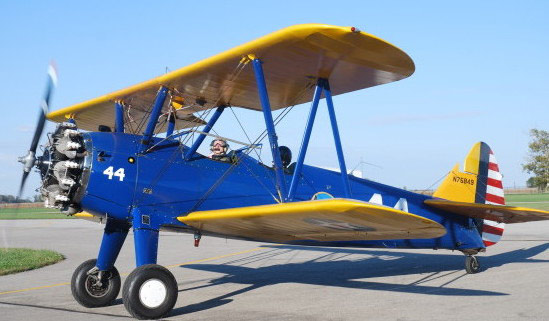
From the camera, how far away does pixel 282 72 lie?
7566 millimetres

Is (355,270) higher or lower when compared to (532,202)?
lower

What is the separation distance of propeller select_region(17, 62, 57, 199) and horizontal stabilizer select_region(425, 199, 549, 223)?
6.34 meters

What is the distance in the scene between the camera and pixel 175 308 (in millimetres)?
6688

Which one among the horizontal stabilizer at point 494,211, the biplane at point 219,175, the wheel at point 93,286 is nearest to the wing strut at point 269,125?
the biplane at point 219,175

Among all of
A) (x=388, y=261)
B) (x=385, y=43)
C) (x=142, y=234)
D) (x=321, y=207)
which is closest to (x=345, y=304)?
(x=321, y=207)

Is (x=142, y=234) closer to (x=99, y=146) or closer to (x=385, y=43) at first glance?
(x=99, y=146)

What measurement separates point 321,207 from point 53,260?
871cm

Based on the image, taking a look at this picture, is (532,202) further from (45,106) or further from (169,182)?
(45,106)

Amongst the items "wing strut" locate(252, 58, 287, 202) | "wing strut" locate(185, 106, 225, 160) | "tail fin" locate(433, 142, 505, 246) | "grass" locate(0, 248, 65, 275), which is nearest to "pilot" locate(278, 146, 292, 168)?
"wing strut" locate(185, 106, 225, 160)

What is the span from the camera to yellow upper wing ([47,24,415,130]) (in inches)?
248

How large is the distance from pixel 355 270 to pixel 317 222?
167 inches

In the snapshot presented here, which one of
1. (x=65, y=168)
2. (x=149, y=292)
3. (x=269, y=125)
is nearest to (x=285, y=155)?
(x=269, y=125)

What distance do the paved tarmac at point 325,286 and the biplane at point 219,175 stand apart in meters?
0.67

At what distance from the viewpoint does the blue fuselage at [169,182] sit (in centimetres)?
657
